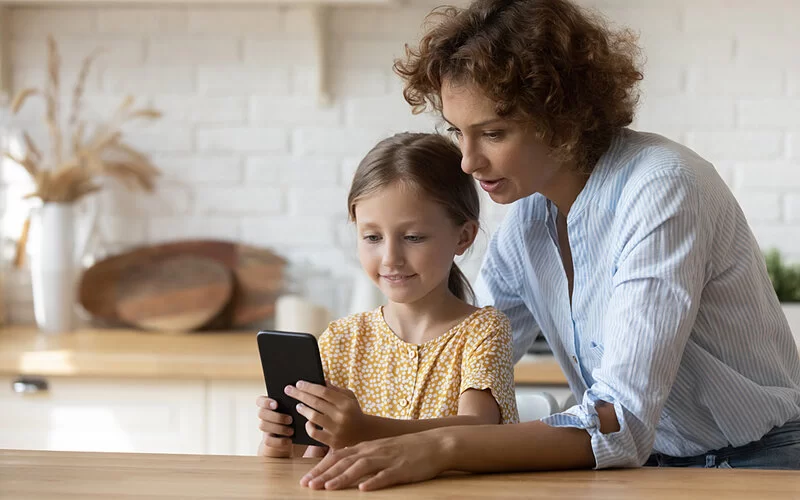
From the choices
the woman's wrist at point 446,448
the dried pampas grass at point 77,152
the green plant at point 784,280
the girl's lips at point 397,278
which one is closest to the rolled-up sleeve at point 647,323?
the woman's wrist at point 446,448

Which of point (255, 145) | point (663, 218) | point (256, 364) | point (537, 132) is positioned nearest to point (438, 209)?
point (537, 132)

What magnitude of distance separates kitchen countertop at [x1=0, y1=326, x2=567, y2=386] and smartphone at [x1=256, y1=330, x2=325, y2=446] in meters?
1.11

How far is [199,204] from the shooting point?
306 centimetres

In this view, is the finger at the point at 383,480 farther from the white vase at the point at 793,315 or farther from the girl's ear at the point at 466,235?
the white vase at the point at 793,315

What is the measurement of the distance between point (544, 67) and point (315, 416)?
579mm

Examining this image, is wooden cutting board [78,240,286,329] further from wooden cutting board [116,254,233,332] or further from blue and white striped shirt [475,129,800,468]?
blue and white striped shirt [475,129,800,468]

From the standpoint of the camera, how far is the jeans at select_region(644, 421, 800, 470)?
1502 mm

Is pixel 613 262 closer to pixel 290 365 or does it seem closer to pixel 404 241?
pixel 404 241

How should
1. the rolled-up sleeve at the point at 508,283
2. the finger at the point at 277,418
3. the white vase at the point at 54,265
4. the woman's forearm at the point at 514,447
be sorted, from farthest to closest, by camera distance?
the white vase at the point at 54,265 → the rolled-up sleeve at the point at 508,283 → the finger at the point at 277,418 → the woman's forearm at the point at 514,447

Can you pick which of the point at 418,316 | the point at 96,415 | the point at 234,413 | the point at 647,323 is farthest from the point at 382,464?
the point at 96,415

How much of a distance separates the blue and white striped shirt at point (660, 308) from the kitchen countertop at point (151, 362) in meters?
0.70

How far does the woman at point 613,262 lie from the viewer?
1.27 m

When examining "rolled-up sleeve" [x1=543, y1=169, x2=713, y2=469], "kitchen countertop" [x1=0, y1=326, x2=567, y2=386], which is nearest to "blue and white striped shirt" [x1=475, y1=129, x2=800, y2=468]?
"rolled-up sleeve" [x1=543, y1=169, x2=713, y2=469]

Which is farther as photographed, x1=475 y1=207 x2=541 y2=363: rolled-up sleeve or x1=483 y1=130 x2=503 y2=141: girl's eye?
x1=475 y1=207 x2=541 y2=363: rolled-up sleeve
